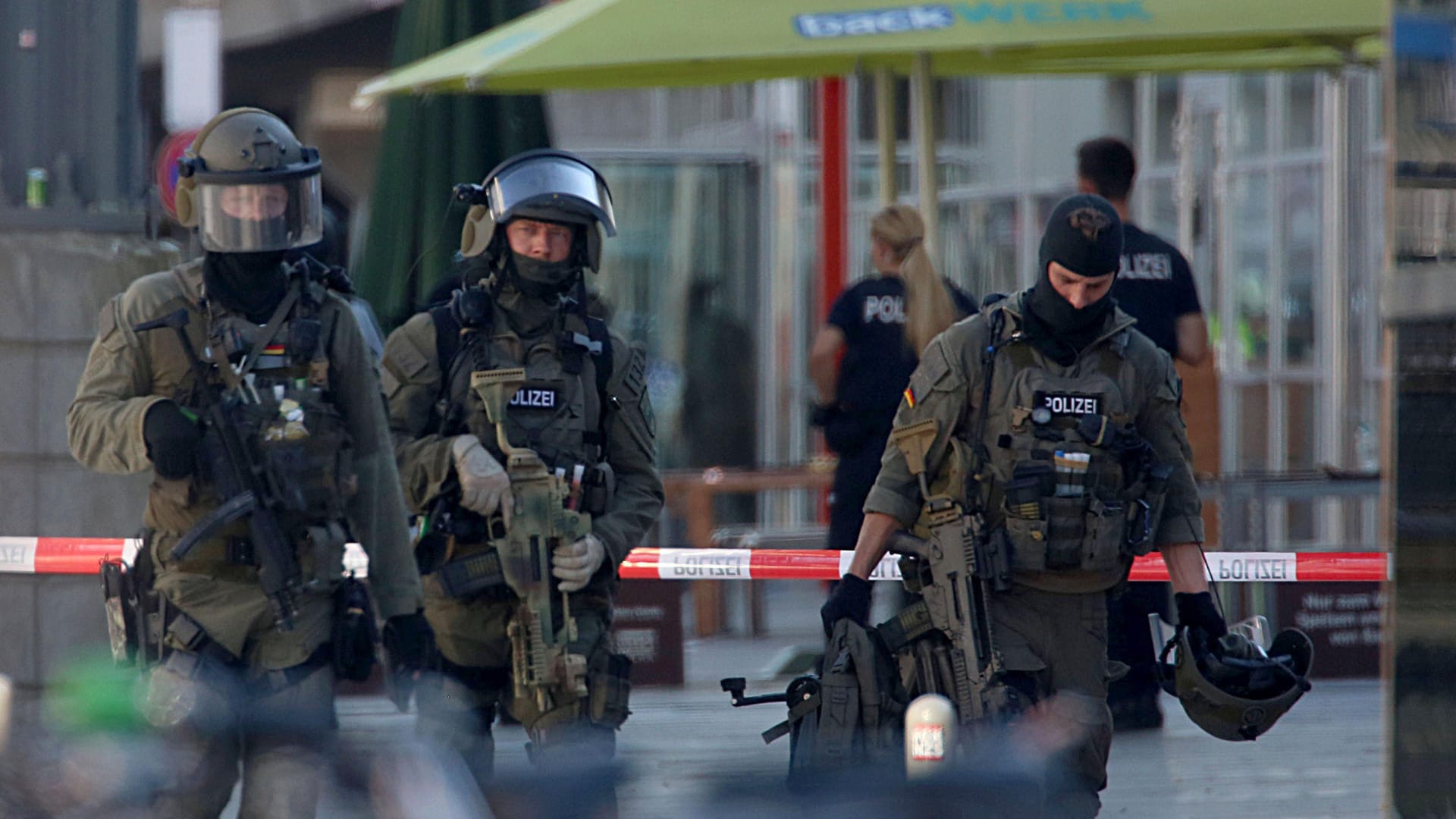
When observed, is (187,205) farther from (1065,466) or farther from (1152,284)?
(1152,284)

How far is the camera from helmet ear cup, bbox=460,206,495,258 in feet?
16.0

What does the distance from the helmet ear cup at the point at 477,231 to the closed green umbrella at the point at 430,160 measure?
2867 mm

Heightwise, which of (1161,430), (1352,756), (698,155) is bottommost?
(1352,756)

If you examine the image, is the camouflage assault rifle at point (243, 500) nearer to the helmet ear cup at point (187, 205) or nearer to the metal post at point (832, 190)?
the helmet ear cup at point (187, 205)

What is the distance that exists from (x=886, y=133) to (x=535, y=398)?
3.93 m

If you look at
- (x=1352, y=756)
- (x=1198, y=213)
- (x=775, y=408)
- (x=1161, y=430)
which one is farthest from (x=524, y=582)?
(x=775, y=408)

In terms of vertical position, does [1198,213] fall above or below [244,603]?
above

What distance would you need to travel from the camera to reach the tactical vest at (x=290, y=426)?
14.1ft

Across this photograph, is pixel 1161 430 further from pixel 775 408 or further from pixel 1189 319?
pixel 775 408

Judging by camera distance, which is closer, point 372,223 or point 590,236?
point 590,236

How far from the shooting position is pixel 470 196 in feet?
16.3

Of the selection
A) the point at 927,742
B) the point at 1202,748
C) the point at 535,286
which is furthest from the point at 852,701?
the point at 1202,748

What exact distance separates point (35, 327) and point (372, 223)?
2233 mm

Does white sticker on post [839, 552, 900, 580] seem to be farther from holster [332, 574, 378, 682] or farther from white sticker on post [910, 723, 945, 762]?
white sticker on post [910, 723, 945, 762]
